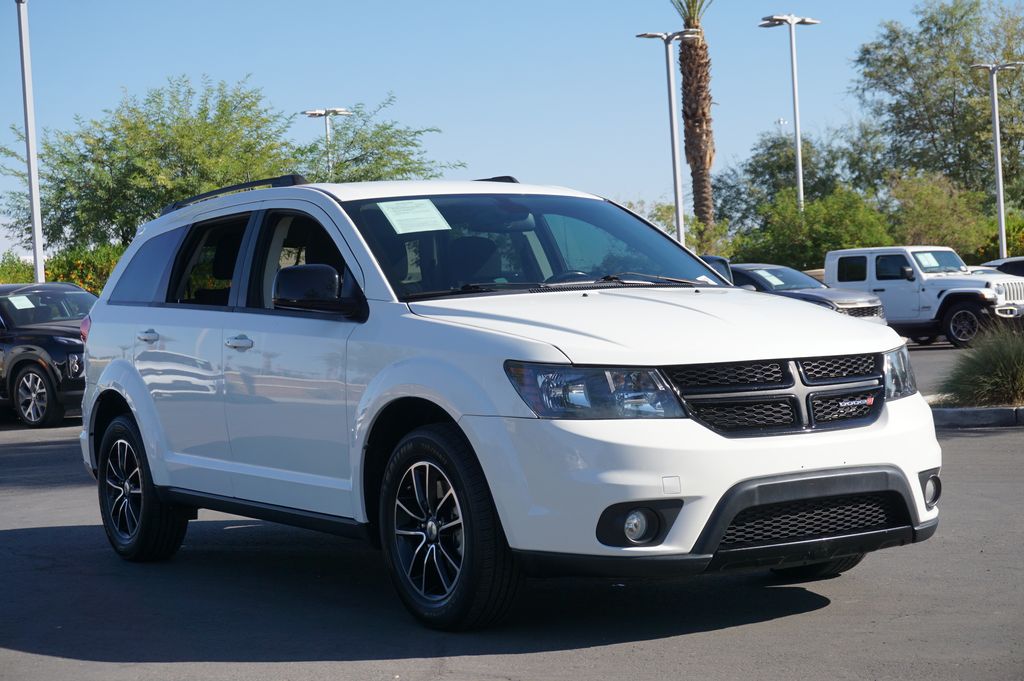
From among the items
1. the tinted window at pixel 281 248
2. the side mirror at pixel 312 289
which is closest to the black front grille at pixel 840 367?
the side mirror at pixel 312 289

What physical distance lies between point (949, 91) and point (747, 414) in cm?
5688

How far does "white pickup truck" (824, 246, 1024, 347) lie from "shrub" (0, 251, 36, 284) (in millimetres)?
17707

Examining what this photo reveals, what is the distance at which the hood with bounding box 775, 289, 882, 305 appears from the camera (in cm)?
2356

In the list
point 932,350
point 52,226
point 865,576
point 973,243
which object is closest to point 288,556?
point 865,576

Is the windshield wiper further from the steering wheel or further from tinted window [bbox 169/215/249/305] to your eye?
tinted window [bbox 169/215/249/305]

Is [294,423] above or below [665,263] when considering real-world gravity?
below

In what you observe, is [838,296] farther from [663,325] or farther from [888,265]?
[663,325]

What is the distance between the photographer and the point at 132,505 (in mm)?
7914

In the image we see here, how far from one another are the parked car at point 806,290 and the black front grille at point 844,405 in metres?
17.5

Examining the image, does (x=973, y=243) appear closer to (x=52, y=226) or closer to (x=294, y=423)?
(x=52, y=226)

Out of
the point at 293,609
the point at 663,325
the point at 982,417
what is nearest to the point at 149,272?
the point at 293,609

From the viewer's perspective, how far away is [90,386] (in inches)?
324

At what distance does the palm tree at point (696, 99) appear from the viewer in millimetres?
38375

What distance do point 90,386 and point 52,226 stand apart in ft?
99.1
